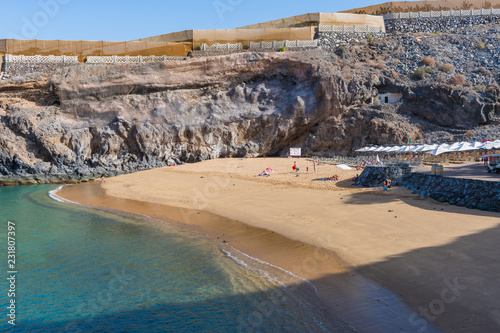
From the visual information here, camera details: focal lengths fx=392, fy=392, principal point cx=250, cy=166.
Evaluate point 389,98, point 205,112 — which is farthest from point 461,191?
point 205,112

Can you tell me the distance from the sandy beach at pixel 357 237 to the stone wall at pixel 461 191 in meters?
0.51

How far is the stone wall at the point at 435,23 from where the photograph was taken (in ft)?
149

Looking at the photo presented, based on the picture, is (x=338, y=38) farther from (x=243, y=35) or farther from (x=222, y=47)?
(x=222, y=47)

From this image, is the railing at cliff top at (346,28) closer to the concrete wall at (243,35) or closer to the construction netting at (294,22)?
the concrete wall at (243,35)

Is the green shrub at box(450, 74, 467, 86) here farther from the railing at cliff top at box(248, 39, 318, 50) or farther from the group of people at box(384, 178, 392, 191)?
the group of people at box(384, 178, 392, 191)

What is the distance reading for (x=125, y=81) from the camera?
3884 centimetres

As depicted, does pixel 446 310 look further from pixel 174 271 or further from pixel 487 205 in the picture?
pixel 487 205

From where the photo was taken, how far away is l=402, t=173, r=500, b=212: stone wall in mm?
14891

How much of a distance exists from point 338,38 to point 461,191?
101ft

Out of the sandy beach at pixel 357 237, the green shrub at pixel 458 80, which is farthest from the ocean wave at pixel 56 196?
the green shrub at pixel 458 80

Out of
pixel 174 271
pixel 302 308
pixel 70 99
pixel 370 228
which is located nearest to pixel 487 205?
pixel 370 228

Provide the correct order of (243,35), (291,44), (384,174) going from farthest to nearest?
(243,35) → (291,44) → (384,174)

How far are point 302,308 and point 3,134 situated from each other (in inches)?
1444

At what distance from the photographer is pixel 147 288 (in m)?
10.7
